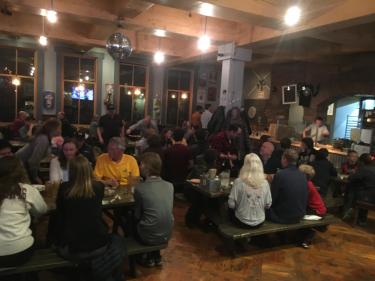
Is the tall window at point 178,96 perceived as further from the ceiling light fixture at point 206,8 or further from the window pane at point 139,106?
the ceiling light fixture at point 206,8

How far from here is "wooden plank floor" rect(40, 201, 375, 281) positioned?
10.7 feet

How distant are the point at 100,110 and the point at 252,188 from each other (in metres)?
8.63

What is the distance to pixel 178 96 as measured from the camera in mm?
12664

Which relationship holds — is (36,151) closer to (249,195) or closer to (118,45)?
(118,45)

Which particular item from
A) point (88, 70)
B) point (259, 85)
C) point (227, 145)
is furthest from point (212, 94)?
point (227, 145)

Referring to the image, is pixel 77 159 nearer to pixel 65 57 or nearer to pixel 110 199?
pixel 110 199

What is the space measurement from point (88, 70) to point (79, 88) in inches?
27.3

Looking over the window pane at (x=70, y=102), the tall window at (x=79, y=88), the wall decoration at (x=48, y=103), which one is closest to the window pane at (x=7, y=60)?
the wall decoration at (x=48, y=103)

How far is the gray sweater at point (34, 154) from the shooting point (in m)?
4.14

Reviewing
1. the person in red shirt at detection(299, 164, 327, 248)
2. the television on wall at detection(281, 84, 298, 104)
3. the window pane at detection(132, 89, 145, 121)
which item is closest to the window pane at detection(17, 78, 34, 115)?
the window pane at detection(132, 89, 145, 121)

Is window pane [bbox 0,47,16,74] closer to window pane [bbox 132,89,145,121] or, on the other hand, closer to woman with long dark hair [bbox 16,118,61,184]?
window pane [bbox 132,89,145,121]

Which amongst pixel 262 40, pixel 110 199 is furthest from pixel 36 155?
pixel 262 40

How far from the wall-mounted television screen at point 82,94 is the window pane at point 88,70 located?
0.40 m

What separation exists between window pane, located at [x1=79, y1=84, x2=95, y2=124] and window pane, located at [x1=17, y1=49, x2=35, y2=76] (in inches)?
67.1
